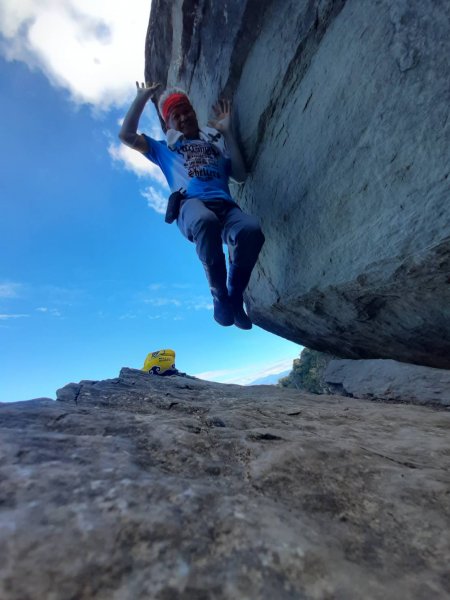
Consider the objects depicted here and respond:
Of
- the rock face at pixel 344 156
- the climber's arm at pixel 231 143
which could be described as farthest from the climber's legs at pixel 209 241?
the climber's arm at pixel 231 143

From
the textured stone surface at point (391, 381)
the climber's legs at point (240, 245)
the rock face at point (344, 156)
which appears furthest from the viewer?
the climber's legs at point (240, 245)

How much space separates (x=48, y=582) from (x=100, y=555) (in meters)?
0.13

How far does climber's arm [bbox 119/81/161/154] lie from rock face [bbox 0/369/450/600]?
3869 millimetres

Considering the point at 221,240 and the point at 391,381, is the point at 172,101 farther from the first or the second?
the point at 391,381

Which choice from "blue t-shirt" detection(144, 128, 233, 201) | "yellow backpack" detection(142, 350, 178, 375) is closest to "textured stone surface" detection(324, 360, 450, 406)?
"blue t-shirt" detection(144, 128, 233, 201)

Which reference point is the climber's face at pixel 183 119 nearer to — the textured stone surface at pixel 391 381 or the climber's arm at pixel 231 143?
the climber's arm at pixel 231 143

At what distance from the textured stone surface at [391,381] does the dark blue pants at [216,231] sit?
1904mm

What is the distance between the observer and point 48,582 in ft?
2.71

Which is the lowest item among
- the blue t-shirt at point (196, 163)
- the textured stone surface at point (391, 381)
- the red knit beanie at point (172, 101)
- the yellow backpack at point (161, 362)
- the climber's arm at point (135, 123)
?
the textured stone surface at point (391, 381)

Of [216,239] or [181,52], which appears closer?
[216,239]

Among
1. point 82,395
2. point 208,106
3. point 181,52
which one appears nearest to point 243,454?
point 82,395

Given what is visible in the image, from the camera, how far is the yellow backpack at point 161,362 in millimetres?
6277

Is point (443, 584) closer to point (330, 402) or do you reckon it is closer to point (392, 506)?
point (392, 506)

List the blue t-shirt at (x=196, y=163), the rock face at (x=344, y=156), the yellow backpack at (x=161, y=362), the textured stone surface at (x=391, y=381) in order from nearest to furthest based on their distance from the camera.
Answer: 1. the rock face at (x=344, y=156)
2. the textured stone surface at (x=391, y=381)
3. the blue t-shirt at (x=196, y=163)
4. the yellow backpack at (x=161, y=362)
